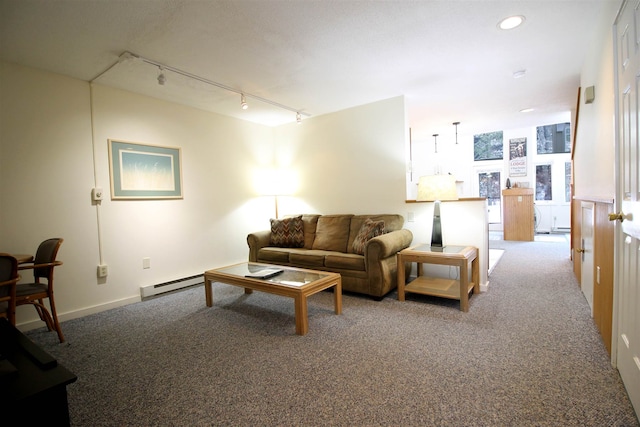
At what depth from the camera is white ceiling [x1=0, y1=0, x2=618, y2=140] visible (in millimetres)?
2078

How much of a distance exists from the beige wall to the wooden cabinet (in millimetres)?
4392

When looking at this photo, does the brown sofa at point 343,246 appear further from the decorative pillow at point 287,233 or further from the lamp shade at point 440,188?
the lamp shade at point 440,188

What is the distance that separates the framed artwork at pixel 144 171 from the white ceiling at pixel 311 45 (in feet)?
2.20

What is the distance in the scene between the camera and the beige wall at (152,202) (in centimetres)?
278

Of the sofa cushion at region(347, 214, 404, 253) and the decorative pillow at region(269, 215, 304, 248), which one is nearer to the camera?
the sofa cushion at region(347, 214, 404, 253)

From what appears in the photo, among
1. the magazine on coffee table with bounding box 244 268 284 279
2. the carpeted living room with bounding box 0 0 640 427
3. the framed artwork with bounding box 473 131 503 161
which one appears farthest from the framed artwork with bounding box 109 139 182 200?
the framed artwork with bounding box 473 131 503 161

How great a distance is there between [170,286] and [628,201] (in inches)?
163

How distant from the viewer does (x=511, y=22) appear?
2.29 metres

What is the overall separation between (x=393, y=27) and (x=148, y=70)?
2.34 metres

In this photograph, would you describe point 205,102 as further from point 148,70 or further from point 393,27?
point 393,27

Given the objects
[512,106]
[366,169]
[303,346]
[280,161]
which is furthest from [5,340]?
[512,106]

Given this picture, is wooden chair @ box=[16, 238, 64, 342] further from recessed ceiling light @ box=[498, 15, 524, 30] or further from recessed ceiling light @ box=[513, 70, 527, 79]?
recessed ceiling light @ box=[513, 70, 527, 79]

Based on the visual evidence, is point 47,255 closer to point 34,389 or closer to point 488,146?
point 34,389

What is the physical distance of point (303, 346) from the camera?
224 centimetres
